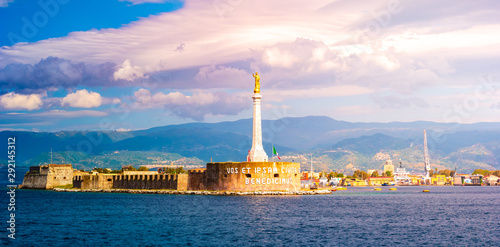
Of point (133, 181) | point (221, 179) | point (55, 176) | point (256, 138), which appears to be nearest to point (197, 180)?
point (221, 179)

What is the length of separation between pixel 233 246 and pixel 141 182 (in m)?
76.2

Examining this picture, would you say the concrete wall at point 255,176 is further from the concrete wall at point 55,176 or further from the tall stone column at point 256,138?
the concrete wall at point 55,176

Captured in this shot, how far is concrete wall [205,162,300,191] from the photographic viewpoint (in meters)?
96.5

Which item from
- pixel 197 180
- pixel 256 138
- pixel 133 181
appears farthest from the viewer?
pixel 133 181

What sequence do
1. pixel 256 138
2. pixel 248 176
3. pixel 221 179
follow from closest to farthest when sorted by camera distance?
pixel 248 176, pixel 221 179, pixel 256 138

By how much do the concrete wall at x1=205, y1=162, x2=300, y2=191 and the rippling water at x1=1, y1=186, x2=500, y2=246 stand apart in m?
14.3

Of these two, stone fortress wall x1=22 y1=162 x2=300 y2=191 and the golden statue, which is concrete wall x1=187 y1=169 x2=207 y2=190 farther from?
the golden statue

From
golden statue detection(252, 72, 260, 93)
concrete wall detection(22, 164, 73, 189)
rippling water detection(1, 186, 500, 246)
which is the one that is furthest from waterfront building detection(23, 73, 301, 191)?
concrete wall detection(22, 164, 73, 189)

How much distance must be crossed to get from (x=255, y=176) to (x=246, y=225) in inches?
1549

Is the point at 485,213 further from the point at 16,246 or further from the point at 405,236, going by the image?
the point at 16,246

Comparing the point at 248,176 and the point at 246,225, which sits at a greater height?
the point at 248,176

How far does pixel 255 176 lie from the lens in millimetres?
96750

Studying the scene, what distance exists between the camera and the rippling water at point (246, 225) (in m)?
47.7

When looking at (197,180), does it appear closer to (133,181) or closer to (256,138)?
(256,138)
